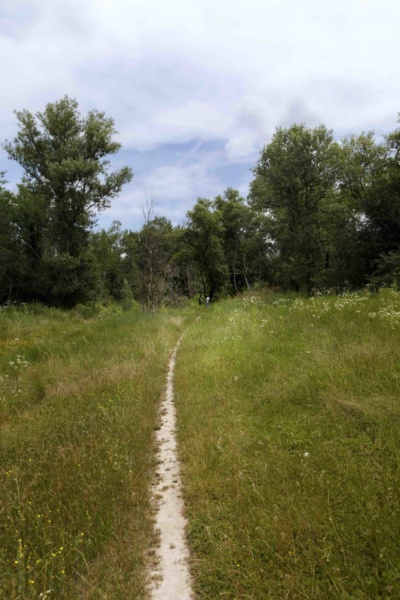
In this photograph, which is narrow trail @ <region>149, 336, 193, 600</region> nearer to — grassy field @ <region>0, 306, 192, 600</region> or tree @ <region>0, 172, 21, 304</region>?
grassy field @ <region>0, 306, 192, 600</region>

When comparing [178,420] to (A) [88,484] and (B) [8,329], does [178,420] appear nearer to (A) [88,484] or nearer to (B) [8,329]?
(A) [88,484]

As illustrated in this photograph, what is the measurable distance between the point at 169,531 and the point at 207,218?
1606 inches

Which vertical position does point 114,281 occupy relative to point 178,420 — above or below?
above

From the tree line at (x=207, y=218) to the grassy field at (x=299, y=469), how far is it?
10.7m

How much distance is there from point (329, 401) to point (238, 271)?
139ft

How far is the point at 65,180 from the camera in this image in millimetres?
30078

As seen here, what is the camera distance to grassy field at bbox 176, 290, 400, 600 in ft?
9.59

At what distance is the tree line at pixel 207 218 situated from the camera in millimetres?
18891

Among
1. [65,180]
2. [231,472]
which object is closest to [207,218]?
[65,180]

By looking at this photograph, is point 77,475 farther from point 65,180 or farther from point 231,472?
point 65,180

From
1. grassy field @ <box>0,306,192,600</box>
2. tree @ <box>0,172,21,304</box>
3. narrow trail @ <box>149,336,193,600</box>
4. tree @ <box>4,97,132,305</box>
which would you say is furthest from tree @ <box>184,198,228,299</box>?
narrow trail @ <box>149,336,193,600</box>

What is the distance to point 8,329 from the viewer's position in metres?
18.5

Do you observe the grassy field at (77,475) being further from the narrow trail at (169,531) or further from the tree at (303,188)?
the tree at (303,188)

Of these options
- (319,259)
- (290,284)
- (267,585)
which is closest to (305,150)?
(319,259)
